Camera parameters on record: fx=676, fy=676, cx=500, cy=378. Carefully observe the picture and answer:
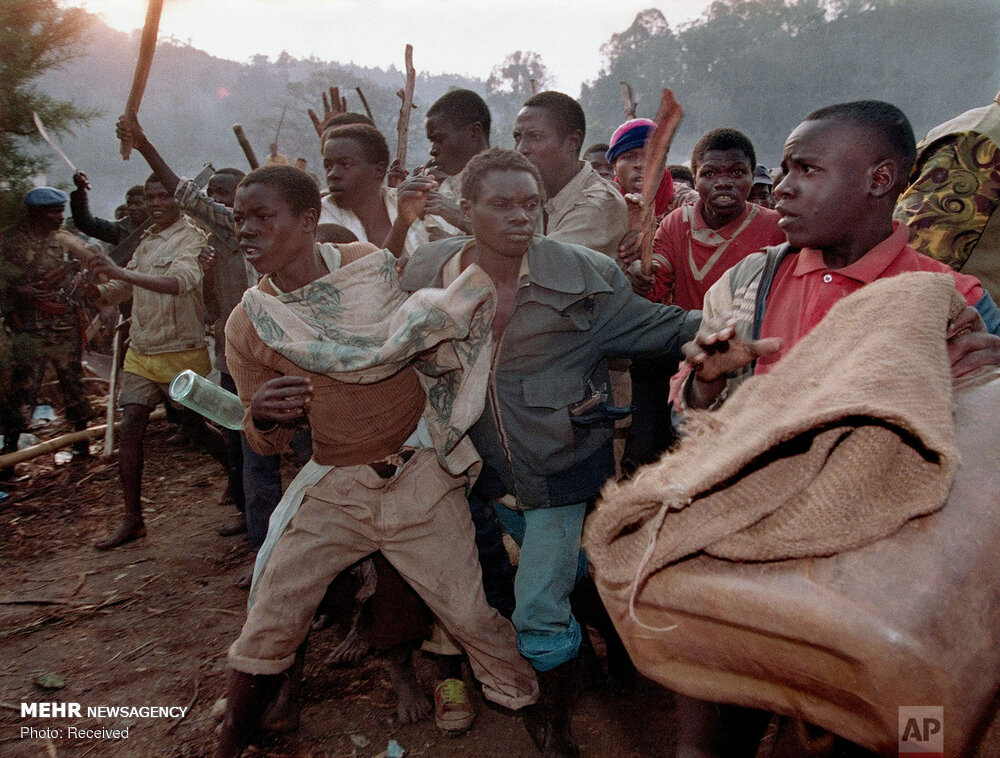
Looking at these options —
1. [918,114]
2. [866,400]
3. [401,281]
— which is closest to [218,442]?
[401,281]

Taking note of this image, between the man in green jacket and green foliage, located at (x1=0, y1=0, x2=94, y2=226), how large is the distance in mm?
5234

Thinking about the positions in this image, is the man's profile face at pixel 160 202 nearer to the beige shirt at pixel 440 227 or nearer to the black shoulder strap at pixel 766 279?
the beige shirt at pixel 440 227

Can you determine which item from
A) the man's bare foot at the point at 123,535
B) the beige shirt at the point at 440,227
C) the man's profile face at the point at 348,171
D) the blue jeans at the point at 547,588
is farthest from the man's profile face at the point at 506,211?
the man's bare foot at the point at 123,535

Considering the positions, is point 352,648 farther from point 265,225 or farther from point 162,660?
point 265,225

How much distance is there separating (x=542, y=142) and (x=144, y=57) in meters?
1.95

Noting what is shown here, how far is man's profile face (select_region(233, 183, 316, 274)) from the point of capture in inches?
92.4

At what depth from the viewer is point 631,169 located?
405 cm

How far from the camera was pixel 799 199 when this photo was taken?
1.51 meters

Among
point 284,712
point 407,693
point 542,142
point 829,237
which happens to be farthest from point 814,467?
point 542,142

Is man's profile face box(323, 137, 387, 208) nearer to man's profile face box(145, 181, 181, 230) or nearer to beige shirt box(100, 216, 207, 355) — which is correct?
beige shirt box(100, 216, 207, 355)

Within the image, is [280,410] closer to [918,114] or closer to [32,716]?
[32,716]

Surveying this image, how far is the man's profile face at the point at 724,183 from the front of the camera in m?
3.01

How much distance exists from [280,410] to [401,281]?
662mm

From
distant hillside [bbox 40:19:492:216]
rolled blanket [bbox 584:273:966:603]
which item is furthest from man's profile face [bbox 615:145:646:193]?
distant hillside [bbox 40:19:492:216]
